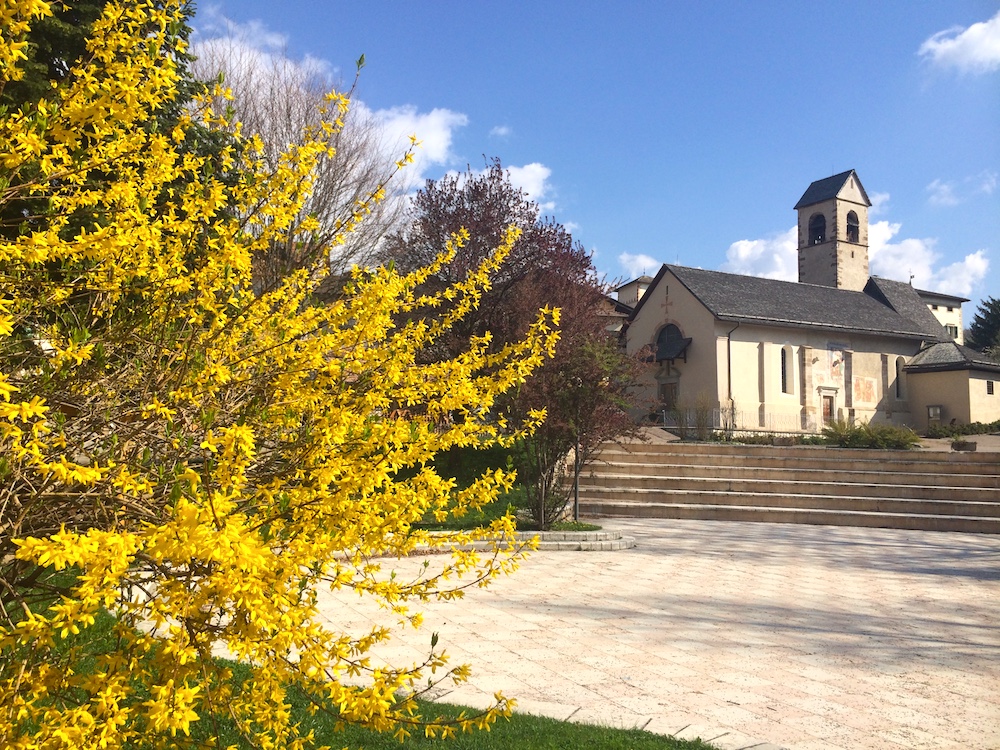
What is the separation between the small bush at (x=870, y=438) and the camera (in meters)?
23.8

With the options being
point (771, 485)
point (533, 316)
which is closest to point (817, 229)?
point (771, 485)

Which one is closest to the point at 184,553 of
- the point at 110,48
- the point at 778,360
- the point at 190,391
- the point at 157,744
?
the point at 157,744

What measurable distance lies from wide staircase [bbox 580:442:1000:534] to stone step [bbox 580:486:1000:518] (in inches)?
0.8

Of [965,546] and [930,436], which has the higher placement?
[930,436]

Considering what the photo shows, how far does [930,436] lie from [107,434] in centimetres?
3439

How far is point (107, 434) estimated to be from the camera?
288 cm

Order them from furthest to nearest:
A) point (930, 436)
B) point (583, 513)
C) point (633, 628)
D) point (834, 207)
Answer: point (834, 207), point (930, 436), point (583, 513), point (633, 628)

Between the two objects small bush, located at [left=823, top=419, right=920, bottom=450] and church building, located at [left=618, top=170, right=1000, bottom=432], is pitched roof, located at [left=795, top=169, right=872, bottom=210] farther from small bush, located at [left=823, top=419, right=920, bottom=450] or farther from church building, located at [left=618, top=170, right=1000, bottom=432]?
small bush, located at [left=823, top=419, right=920, bottom=450]

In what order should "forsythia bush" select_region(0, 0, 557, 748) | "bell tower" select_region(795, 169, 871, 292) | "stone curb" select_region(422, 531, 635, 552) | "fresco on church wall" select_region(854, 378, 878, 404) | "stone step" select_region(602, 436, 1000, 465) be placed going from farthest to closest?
"bell tower" select_region(795, 169, 871, 292) < "fresco on church wall" select_region(854, 378, 878, 404) < "stone step" select_region(602, 436, 1000, 465) < "stone curb" select_region(422, 531, 635, 552) < "forsythia bush" select_region(0, 0, 557, 748)

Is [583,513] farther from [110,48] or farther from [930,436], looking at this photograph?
[930,436]

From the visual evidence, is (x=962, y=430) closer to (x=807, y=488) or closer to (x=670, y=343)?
(x=670, y=343)

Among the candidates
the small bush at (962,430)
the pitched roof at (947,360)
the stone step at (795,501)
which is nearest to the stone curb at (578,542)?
the stone step at (795,501)

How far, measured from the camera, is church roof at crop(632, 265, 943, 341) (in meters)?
33.0

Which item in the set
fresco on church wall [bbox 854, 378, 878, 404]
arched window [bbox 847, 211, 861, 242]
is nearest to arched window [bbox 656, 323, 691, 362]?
fresco on church wall [bbox 854, 378, 878, 404]
